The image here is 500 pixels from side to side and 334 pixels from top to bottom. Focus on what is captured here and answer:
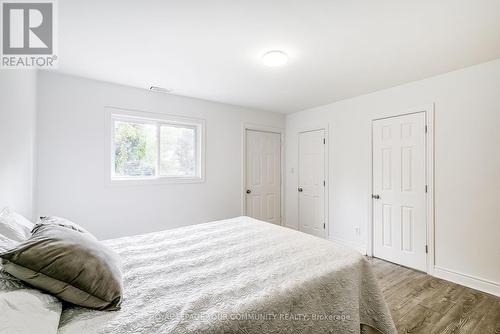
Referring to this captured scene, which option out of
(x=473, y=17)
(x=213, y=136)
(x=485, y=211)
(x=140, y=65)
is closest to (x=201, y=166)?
(x=213, y=136)

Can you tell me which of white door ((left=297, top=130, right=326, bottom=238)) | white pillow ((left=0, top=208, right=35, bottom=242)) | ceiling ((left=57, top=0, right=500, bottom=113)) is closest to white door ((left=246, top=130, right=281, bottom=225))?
white door ((left=297, top=130, right=326, bottom=238))

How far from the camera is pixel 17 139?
1.72 m

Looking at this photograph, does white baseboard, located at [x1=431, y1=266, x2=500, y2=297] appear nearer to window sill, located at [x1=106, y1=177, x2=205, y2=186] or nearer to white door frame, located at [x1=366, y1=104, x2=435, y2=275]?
white door frame, located at [x1=366, y1=104, x2=435, y2=275]

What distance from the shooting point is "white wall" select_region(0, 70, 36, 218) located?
1437 millimetres

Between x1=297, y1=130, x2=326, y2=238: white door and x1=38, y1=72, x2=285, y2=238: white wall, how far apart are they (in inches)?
61.7

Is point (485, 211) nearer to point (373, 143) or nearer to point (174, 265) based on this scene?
point (373, 143)

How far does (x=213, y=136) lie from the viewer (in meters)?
3.62

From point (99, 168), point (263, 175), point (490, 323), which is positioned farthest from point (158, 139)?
point (490, 323)

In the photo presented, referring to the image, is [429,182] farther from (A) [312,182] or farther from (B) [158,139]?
(B) [158,139]

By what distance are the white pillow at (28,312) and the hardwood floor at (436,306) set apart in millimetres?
2205

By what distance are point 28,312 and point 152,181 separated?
249 cm

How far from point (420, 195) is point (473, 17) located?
1.88 m

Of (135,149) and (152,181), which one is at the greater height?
(135,149)

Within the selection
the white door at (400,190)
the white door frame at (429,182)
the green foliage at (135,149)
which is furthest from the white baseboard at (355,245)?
the green foliage at (135,149)
